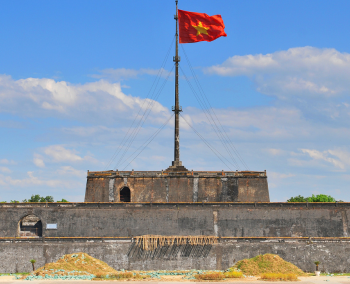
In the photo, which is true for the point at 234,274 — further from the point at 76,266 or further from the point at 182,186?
the point at 182,186

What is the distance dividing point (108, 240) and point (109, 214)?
92.9 inches

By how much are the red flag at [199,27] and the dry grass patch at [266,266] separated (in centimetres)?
1840

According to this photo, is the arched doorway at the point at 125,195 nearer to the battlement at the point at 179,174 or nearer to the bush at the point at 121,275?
the battlement at the point at 179,174

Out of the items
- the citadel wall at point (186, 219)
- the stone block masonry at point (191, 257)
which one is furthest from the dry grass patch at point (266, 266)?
the citadel wall at point (186, 219)

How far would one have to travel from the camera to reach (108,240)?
1505 inches

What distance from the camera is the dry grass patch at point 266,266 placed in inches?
1417

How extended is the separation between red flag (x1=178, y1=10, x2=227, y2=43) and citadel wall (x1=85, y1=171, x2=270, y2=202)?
37.1 ft

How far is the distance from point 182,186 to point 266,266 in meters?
10.9

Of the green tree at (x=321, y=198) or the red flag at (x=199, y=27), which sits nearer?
the red flag at (x=199, y=27)

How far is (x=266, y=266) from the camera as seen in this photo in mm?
36250

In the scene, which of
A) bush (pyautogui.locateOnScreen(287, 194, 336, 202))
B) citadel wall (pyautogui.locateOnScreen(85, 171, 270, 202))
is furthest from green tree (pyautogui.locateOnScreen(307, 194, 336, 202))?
citadel wall (pyautogui.locateOnScreen(85, 171, 270, 202))

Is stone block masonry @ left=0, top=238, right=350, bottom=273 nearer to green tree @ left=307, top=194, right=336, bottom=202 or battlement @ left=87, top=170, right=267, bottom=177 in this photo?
battlement @ left=87, top=170, right=267, bottom=177

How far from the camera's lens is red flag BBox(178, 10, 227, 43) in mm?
44125

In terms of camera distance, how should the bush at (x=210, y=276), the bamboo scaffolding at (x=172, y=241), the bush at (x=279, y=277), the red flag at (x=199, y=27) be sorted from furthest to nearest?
the red flag at (x=199, y=27), the bamboo scaffolding at (x=172, y=241), the bush at (x=279, y=277), the bush at (x=210, y=276)
